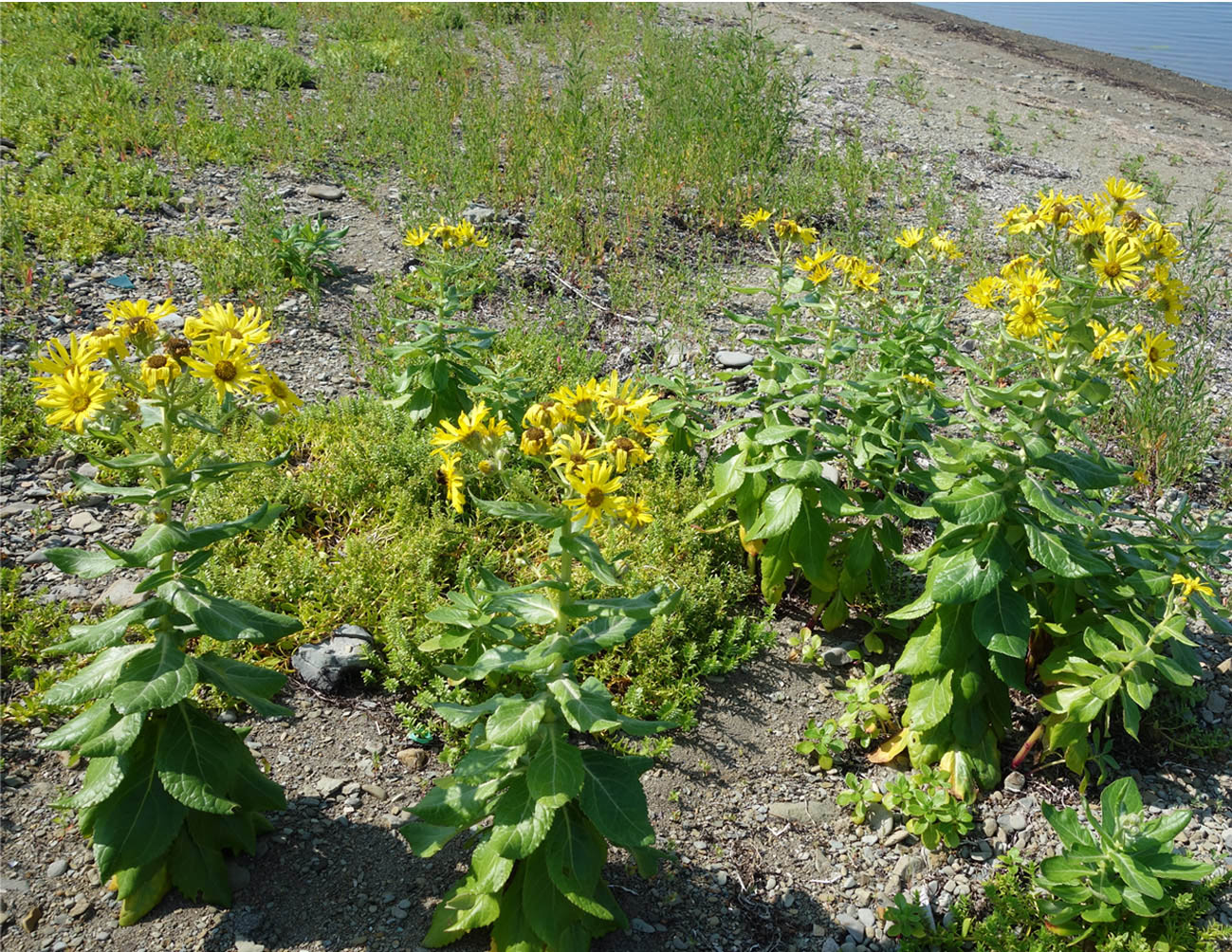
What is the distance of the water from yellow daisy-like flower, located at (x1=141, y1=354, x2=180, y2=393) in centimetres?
1812

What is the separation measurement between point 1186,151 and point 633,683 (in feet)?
34.6

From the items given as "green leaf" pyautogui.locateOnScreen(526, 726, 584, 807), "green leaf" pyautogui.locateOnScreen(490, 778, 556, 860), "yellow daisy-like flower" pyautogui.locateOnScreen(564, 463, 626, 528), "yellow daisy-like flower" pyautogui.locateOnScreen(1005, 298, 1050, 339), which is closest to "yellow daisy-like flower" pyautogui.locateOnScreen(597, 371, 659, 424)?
"yellow daisy-like flower" pyautogui.locateOnScreen(564, 463, 626, 528)

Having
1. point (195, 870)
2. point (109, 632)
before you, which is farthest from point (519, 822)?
point (109, 632)

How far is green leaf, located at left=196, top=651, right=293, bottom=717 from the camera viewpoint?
2.29 m

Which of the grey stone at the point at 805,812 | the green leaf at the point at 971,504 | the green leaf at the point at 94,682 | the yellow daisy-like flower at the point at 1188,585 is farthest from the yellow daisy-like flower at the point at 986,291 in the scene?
the green leaf at the point at 94,682

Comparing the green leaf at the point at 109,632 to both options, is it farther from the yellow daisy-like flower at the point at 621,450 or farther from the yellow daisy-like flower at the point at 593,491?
the yellow daisy-like flower at the point at 621,450

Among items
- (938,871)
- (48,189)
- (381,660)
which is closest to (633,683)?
(381,660)

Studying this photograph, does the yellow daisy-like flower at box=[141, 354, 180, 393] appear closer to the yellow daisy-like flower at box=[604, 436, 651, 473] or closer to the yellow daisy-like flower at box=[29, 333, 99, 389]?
the yellow daisy-like flower at box=[29, 333, 99, 389]

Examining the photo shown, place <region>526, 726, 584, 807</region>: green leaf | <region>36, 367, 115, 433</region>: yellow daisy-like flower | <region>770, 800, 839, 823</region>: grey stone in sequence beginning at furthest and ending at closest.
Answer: <region>770, 800, 839, 823</region>: grey stone < <region>36, 367, 115, 433</region>: yellow daisy-like flower < <region>526, 726, 584, 807</region>: green leaf

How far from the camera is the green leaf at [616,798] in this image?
6.82 feet

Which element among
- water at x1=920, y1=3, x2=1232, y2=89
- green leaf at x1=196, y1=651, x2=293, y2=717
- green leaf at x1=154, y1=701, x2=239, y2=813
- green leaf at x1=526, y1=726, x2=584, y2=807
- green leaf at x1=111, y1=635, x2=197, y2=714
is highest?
water at x1=920, y1=3, x2=1232, y2=89

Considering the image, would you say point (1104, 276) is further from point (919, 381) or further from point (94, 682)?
point (94, 682)

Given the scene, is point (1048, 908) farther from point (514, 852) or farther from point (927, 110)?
point (927, 110)

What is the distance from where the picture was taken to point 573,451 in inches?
→ 82.1
